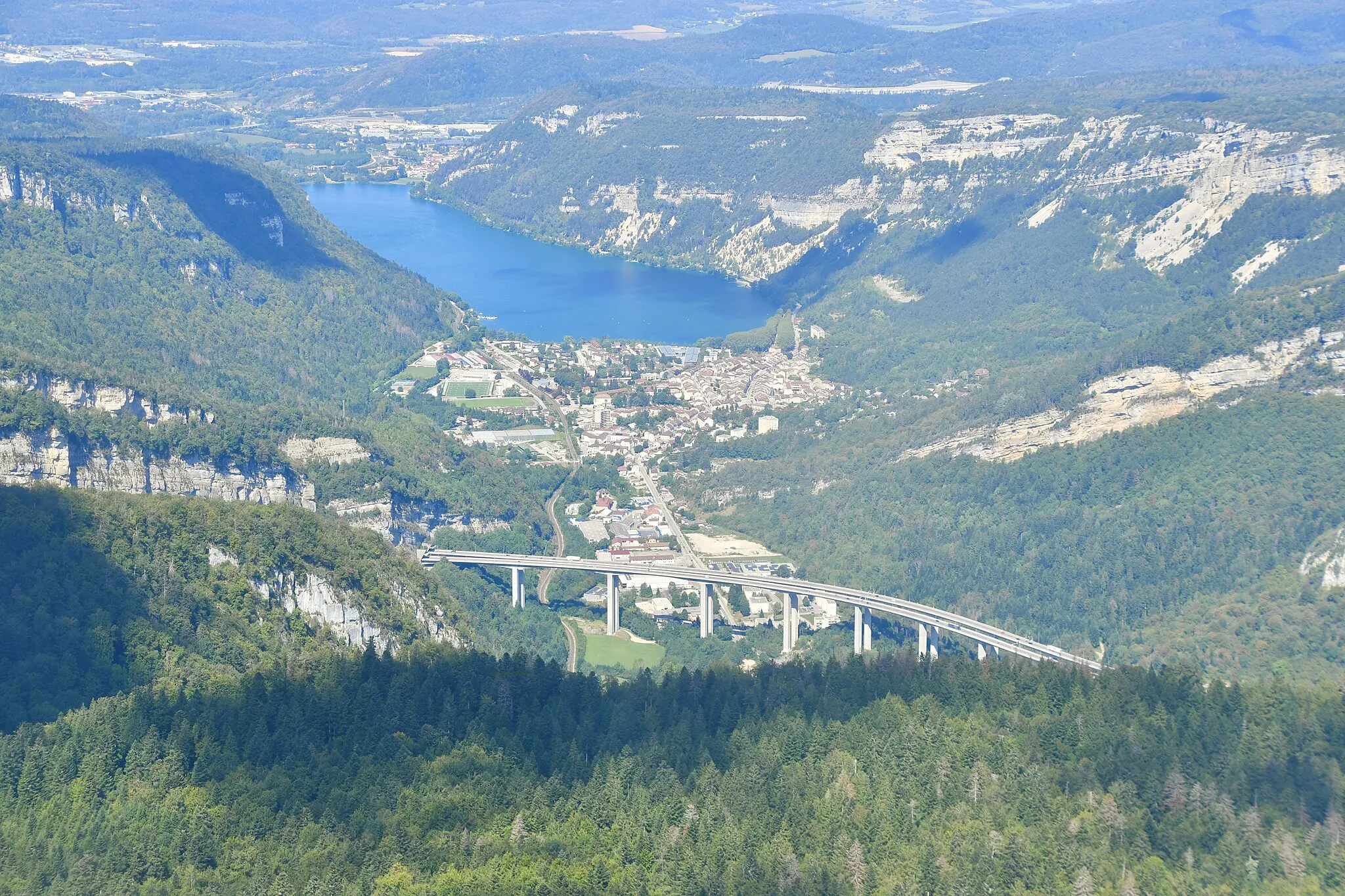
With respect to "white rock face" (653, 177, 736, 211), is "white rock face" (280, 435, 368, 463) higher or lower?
lower

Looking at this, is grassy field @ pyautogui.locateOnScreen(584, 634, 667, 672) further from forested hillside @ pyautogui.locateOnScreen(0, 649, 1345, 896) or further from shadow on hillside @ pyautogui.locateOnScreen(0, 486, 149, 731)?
shadow on hillside @ pyautogui.locateOnScreen(0, 486, 149, 731)

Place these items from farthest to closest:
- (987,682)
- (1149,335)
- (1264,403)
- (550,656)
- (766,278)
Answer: (766,278)
(1149,335)
(1264,403)
(550,656)
(987,682)

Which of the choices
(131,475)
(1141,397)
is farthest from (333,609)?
(1141,397)

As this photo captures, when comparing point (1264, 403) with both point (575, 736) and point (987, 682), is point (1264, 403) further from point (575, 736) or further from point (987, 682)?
point (575, 736)

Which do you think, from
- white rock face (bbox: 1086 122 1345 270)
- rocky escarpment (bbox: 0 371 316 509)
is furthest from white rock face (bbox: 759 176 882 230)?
rocky escarpment (bbox: 0 371 316 509)

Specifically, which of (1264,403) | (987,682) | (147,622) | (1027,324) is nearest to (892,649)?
(987,682)

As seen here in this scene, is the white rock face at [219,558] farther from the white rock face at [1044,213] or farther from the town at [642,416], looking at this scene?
the white rock face at [1044,213]

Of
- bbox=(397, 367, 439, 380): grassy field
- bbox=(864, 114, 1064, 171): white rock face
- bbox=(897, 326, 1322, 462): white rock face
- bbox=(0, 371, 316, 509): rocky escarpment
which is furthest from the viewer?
bbox=(864, 114, 1064, 171): white rock face
